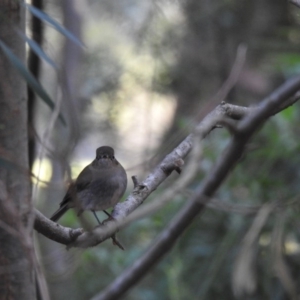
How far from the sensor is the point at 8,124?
177 cm

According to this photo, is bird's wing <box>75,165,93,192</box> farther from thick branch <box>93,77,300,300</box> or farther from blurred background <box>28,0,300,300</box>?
thick branch <box>93,77,300,300</box>

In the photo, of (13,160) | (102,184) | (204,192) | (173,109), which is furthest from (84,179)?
(173,109)

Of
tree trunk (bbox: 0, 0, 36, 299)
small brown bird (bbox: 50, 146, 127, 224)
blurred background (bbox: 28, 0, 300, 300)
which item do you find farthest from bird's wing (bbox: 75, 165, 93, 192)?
tree trunk (bbox: 0, 0, 36, 299)

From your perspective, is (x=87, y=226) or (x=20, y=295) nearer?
(x=87, y=226)

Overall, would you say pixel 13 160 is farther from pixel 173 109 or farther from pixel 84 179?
pixel 173 109

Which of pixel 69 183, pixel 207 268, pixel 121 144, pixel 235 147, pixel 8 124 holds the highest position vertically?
pixel 121 144

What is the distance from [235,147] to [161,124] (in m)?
6.86

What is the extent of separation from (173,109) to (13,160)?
5.93 m

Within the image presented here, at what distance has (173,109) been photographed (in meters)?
7.62

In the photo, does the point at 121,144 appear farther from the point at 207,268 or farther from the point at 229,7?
the point at 207,268

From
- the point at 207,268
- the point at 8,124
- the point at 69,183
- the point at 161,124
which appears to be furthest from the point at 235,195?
the point at 161,124

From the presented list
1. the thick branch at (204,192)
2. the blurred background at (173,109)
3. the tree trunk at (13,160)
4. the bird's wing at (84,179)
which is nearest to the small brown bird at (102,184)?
the bird's wing at (84,179)

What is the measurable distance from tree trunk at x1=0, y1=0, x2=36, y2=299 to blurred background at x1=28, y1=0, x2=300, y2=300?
2.29m

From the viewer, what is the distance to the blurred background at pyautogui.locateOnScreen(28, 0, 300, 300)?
13.8ft
